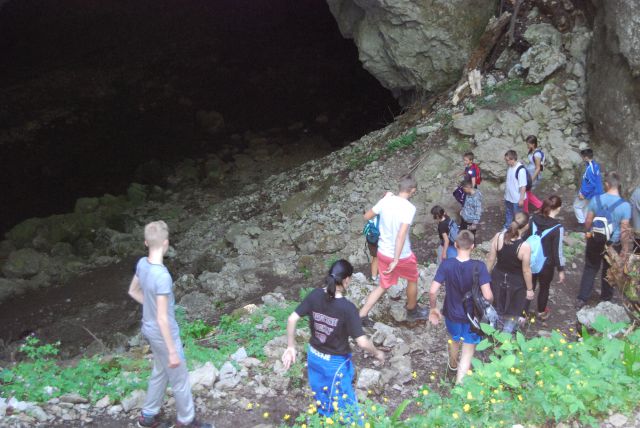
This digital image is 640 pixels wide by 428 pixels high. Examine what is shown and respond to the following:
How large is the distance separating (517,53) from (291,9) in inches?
468

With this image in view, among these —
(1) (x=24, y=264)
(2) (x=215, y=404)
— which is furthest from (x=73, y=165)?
(2) (x=215, y=404)

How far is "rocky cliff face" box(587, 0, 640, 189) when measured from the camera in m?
7.77

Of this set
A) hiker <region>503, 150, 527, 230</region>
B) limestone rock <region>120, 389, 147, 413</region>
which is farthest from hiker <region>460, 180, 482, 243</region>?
limestone rock <region>120, 389, 147, 413</region>

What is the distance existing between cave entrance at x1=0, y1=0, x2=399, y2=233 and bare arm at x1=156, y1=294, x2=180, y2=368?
382 inches

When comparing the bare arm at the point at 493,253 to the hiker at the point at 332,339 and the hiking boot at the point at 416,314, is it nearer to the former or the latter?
the hiking boot at the point at 416,314

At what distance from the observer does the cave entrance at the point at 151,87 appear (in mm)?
14047

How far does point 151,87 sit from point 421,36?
28.6 feet

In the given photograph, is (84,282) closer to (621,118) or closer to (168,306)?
(168,306)

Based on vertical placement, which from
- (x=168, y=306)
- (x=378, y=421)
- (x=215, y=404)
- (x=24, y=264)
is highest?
(x=168, y=306)

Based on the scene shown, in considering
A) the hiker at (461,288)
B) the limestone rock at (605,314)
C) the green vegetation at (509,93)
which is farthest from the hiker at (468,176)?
the green vegetation at (509,93)

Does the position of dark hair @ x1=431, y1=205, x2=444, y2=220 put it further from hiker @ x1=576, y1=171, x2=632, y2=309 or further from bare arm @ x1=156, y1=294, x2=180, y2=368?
bare arm @ x1=156, y1=294, x2=180, y2=368

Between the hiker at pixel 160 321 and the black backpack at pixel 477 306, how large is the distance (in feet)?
6.70

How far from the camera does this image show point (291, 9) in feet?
66.0

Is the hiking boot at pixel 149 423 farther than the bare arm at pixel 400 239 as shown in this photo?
No
